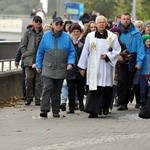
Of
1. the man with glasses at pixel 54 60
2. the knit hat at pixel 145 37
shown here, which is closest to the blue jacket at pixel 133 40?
the knit hat at pixel 145 37

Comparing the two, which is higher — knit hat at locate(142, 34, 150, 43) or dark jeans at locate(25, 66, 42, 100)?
knit hat at locate(142, 34, 150, 43)

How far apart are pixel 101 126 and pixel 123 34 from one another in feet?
9.39

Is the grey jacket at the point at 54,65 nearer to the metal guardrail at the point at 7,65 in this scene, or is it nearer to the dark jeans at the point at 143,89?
the dark jeans at the point at 143,89

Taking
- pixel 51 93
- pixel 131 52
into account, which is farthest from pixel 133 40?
pixel 51 93

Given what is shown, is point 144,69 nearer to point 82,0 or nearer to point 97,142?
point 97,142

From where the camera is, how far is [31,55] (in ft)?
48.9

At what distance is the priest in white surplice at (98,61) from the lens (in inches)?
492

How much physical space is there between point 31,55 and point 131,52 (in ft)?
7.51

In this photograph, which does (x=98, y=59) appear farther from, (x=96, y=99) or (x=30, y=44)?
(x=30, y=44)

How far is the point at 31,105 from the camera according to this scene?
49.3ft

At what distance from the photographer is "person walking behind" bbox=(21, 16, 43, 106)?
14.8 m

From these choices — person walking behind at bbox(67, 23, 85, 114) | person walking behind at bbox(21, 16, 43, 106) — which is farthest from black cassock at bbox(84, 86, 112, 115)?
person walking behind at bbox(21, 16, 43, 106)

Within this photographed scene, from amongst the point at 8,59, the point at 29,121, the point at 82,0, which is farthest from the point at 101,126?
the point at 82,0

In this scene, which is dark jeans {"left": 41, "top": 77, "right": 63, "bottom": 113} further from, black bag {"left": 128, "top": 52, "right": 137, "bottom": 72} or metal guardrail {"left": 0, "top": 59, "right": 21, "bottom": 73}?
metal guardrail {"left": 0, "top": 59, "right": 21, "bottom": 73}
